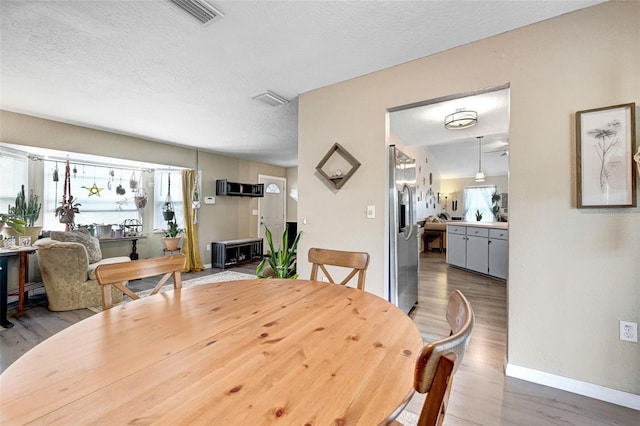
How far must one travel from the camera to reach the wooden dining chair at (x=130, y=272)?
1.25 m

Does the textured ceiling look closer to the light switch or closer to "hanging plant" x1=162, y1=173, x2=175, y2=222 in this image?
the light switch

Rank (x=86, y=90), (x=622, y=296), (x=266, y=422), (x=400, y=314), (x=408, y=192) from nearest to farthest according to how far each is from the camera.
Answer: (x=266, y=422)
(x=400, y=314)
(x=622, y=296)
(x=86, y=90)
(x=408, y=192)

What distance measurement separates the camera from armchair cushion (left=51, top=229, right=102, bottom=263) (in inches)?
135

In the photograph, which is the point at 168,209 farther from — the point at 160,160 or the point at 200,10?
the point at 200,10

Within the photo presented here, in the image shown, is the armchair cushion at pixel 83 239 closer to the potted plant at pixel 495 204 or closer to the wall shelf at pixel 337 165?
the wall shelf at pixel 337 165

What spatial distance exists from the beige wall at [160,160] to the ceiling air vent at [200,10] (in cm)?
338

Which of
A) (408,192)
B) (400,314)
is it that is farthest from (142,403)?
(408,192)

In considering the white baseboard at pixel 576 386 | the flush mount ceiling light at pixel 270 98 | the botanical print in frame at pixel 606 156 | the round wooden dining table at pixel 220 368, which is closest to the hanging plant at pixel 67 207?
the flush mount ceiling light at pixel 270 98

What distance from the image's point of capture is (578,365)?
5.68 feet

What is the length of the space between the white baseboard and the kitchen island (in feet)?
8.11

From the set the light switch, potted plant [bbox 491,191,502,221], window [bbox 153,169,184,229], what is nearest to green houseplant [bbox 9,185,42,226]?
window [bbox 153,169,184,229]

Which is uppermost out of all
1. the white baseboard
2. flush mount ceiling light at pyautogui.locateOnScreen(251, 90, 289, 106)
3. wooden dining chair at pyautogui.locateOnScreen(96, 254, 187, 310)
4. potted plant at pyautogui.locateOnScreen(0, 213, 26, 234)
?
flush mount ceiling light at pyautogui.locateOnScreen(251, 90, 289, 106)

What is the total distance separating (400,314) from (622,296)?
1.63 metres

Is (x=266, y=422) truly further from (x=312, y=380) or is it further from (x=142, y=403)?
(x=142, y=403)
